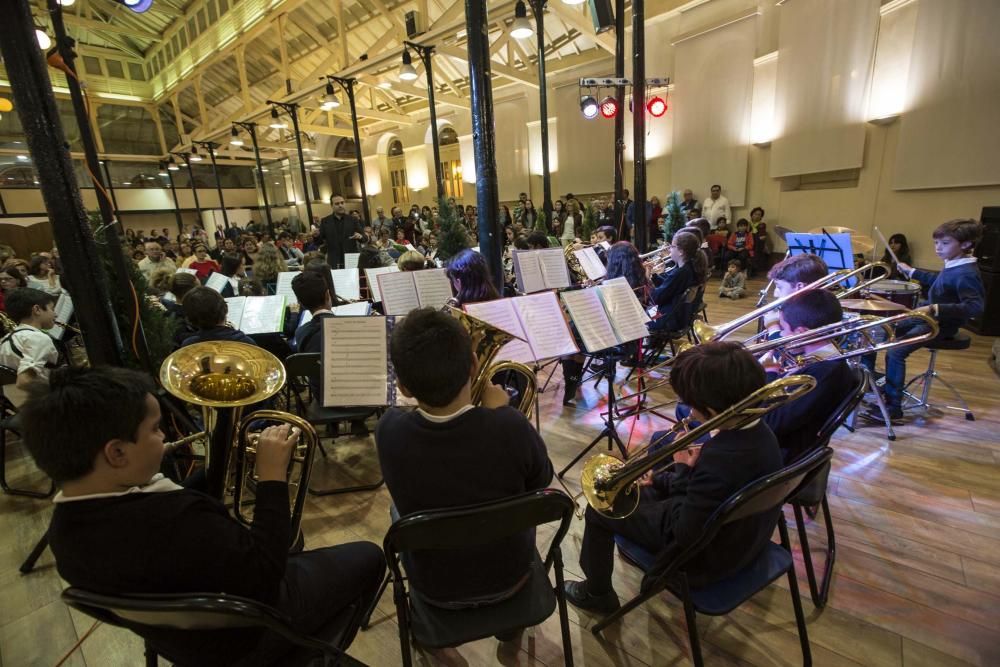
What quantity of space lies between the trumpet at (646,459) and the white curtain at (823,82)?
843 centimetres

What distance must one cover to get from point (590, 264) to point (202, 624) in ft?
15.6

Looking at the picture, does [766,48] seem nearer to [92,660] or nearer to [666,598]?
[666,598]

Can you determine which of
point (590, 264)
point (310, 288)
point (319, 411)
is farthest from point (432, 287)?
point (590, 264)

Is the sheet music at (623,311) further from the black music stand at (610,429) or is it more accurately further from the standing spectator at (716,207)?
the standing spectator at (716,207)

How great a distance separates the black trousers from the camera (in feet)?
4.98

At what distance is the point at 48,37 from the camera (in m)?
3.15

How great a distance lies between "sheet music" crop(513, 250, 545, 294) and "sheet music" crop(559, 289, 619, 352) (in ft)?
5.42

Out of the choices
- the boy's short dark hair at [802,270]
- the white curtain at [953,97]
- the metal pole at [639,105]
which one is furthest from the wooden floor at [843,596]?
the white curtain at [953,97]

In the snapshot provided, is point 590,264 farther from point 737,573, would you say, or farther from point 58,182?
point 58,182

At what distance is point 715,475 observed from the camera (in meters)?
1.29

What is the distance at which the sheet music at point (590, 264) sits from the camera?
16.7 ft

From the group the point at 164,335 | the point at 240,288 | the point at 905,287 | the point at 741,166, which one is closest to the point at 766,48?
the point at 741,166

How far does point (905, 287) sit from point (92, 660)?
17.3ft

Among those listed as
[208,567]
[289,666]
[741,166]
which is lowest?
[289,666]
